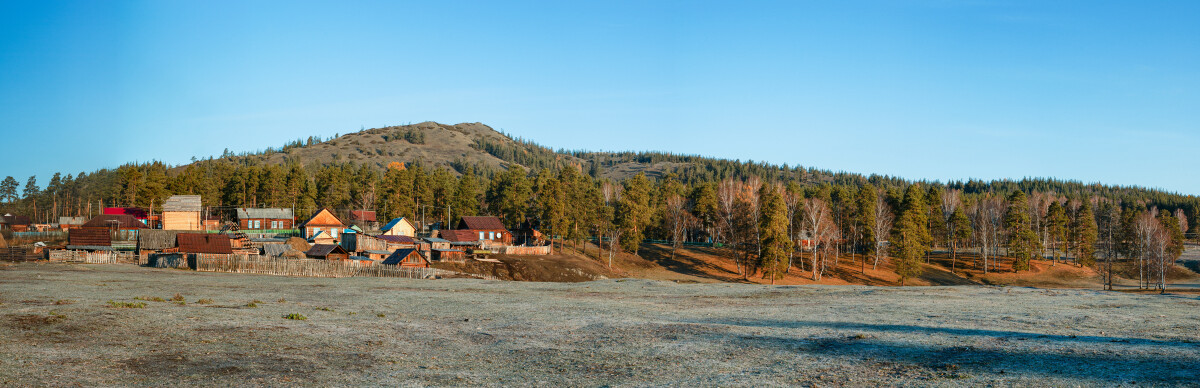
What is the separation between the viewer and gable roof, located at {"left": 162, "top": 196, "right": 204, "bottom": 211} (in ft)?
343

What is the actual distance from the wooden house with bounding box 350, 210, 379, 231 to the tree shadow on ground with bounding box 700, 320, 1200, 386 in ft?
320

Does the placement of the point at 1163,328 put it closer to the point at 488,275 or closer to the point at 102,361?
the point at 102,361

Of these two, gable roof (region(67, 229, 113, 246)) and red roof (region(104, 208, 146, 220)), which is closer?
gable roof (region(67, 229, 113, 246))

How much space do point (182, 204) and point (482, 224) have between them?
4567 centimetres

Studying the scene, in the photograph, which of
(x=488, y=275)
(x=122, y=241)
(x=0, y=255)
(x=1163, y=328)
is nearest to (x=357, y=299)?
(x=488, y=275)

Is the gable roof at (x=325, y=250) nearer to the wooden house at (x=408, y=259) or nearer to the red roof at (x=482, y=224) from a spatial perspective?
the wooden house at (x=408, y=259)

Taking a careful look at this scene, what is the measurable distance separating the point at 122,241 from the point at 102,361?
8585cm

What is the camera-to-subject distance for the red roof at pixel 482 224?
101m

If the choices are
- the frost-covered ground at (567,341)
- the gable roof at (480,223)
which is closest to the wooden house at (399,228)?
the gable roof at (480,223)

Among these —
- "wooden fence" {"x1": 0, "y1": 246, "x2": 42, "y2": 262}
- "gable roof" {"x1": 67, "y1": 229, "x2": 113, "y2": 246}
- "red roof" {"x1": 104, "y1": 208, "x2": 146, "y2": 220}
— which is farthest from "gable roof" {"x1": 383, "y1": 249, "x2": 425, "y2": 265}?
"red roof" {"x1": 104, "y1": 208, "x2": 146, "y2": 220}

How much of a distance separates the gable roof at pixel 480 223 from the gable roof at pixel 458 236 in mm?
3966

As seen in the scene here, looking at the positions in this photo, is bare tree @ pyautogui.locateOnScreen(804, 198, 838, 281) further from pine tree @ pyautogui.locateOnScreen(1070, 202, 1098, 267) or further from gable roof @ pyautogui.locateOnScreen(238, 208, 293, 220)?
gable roof @ pyautogui.locateOnScreen(238, 208, 293, 220)

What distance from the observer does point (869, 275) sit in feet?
279

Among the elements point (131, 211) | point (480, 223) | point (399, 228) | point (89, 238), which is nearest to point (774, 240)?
point (480, 223)
